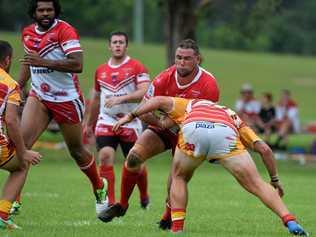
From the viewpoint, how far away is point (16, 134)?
10445 millimetres

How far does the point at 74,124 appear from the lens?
12.5 m

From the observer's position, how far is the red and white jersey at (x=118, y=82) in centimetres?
1468

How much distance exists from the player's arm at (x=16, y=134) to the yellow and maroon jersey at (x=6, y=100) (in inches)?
2.9

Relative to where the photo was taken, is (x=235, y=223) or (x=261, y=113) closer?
(x=235, y=223)

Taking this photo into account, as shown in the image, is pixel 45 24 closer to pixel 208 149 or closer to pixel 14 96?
pixel 14 96

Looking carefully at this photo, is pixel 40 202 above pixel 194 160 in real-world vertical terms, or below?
below

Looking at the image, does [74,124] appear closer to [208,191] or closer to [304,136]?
[208,191]

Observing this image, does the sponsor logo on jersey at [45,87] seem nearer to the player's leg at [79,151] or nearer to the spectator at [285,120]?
the player's leg at [79,151]

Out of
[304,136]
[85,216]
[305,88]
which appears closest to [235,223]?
[85,216]

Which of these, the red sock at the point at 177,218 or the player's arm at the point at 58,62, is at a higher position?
the player's arm at the point at 58,62

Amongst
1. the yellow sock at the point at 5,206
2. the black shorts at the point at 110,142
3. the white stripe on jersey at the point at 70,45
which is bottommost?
the black shorts at the point at 110,142

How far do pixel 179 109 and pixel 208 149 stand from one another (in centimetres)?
59

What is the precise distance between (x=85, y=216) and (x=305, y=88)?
52201 millimetres

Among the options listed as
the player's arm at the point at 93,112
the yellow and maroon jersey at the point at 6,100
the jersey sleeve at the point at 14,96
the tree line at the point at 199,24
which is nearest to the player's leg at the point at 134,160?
the yellow and maroon jersey at the point at 6,100
